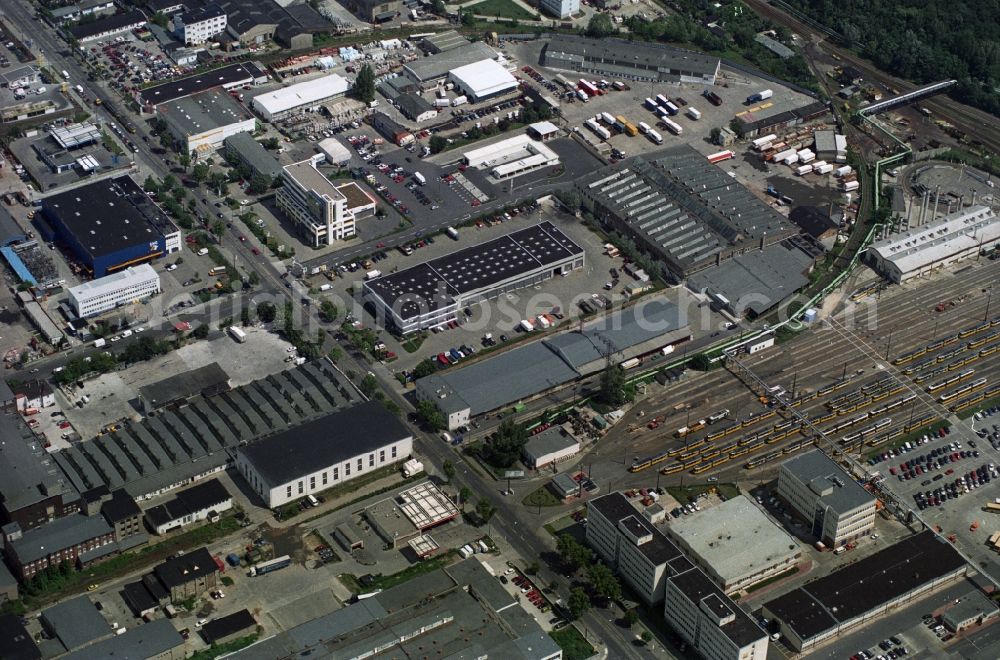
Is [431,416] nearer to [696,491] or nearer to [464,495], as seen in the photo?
[464,495]

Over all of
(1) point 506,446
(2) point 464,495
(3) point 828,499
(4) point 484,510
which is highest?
(3) point 828,499

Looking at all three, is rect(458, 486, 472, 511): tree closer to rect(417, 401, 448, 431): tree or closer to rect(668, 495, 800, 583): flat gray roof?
rect(417, 401, 448, 431): tree

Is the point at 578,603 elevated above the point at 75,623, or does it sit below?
above

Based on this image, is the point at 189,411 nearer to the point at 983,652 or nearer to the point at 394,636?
the point at 394,636

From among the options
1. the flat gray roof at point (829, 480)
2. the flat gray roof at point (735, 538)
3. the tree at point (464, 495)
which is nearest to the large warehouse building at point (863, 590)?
the flat gray roof at point (735, 538)

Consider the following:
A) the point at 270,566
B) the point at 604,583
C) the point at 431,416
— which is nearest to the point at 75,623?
the point at 270,566

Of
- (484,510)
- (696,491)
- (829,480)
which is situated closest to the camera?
(829,480)

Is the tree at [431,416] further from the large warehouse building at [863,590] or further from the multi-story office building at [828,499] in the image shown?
the large warehouse building at [863,590]

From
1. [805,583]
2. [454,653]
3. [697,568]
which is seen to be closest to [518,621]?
[454,653]
